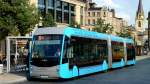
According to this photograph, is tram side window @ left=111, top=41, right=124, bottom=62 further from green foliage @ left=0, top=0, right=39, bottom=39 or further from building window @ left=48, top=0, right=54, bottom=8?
building window @ left=48, top=0, right=54, bottom=8

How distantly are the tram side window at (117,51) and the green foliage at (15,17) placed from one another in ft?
21.9

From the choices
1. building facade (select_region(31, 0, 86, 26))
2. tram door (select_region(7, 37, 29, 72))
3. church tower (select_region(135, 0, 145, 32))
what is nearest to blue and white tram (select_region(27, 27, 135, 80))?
tram door (select_region(7, 37, 29, 72))

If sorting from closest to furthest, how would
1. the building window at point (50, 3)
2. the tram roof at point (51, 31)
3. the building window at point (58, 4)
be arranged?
the tram roof at point (51, 31)
the building window at point (50, 3)
the building window at point (58, 4)

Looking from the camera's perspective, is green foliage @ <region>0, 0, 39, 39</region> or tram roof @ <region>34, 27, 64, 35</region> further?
green foliage @ <region>0, 0, 39, 39</region>

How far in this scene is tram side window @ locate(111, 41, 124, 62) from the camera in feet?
119

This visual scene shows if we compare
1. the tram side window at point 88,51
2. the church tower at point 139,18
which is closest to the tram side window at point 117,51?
the tram side window at point 88,51

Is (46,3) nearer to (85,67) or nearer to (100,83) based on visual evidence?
(85,67)

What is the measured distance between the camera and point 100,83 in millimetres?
22938

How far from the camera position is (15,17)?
34531mm

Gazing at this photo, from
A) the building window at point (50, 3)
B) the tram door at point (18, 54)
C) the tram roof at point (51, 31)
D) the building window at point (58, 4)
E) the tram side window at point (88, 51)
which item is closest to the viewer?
the tram roof at point (51, 31)

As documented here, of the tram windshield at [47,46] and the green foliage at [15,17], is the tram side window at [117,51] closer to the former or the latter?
the green foliage at [15,17]

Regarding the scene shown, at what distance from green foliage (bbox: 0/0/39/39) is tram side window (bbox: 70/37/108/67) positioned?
240 inches

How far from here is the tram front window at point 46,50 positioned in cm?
2339

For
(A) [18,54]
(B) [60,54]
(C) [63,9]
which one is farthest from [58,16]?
(B) [60,54]
